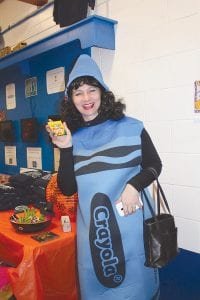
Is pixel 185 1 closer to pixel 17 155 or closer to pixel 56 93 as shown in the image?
pixel 56 93

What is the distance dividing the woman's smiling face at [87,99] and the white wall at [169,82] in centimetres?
47

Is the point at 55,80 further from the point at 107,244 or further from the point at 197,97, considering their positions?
the point at 107,244

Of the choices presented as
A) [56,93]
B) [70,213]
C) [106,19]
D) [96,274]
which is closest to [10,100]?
[56,93]

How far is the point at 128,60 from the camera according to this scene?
185 cm

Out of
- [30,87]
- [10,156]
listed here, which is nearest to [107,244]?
[30,87]

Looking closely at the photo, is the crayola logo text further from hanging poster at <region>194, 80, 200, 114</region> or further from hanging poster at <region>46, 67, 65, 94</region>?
hanging poster at <region>46, 67, 65, 94</region>

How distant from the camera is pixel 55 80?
95.9 inches

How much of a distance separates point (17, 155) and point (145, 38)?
1.79m

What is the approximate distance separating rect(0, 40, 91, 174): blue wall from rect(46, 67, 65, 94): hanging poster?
1.3 inches

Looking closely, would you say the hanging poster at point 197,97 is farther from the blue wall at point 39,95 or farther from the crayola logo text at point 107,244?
the blue wall at point 39,95

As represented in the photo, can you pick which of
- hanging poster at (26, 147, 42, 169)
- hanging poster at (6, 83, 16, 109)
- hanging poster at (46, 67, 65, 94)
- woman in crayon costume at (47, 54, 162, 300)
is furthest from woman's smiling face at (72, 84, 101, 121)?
hanging poster at (6, 83, 16, 109)

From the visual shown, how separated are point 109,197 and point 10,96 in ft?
7.00

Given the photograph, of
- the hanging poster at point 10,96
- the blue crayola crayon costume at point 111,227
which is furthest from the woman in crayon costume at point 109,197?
the hanging poster at point 10,96

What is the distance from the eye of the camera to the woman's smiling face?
1.35 metres
